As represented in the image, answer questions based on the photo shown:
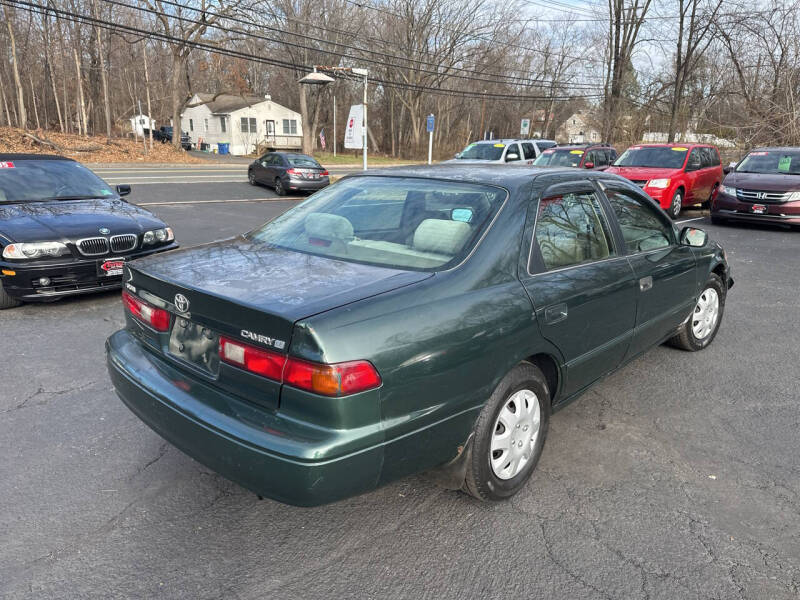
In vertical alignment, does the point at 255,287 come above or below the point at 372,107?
below

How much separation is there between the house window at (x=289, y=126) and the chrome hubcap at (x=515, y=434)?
2253 inches

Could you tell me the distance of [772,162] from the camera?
38.7 feet

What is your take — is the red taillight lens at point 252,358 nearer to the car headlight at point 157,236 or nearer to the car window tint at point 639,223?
the car window tint at point 639,223

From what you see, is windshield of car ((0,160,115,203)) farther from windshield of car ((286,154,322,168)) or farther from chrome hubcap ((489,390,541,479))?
windshield of car ((286,154,322,168))

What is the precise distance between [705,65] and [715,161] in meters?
16.2

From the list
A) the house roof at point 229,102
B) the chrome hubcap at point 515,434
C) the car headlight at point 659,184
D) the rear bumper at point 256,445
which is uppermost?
the house roof at point 229,102

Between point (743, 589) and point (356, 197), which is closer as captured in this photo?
point (743, 589)

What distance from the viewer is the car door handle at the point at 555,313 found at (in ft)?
8.79

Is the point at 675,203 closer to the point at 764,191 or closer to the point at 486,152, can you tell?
the point at 764,191

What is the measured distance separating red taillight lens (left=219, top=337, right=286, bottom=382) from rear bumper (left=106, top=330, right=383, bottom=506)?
0.50 feet

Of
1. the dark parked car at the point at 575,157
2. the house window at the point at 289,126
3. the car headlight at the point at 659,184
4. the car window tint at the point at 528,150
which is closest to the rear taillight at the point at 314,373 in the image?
the car headlight at the point at 659,184

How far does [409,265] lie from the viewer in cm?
254

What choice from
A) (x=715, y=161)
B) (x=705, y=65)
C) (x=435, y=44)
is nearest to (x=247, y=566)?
(x=715, y=161)

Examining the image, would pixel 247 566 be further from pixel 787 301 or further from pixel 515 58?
pixel 515 58
